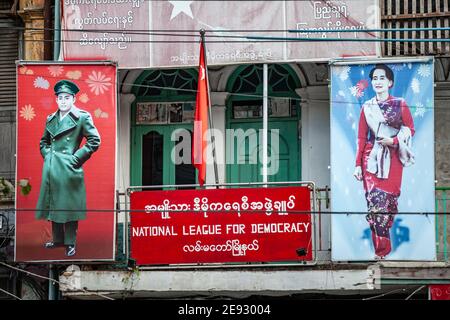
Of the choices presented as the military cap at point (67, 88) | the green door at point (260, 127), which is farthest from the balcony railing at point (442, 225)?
the military cap at point (67, 88)

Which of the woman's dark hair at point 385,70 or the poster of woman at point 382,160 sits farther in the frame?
the woman's dark hair at point 385,70

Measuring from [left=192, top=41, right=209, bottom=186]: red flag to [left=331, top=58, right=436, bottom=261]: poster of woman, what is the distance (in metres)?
1.81

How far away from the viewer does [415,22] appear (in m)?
16.6

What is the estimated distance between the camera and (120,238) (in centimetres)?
1686

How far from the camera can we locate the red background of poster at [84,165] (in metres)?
16.5

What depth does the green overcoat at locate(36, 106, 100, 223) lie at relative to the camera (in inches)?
652

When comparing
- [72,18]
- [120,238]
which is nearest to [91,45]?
[72,18]

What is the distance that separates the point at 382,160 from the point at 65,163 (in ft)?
14.8

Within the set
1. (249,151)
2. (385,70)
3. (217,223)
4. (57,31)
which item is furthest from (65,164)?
(385,70)

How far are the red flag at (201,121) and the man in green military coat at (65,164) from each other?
1433 mm

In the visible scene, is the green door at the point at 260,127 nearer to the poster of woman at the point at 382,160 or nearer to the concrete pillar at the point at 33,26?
the poster of woman at the point at 382,160

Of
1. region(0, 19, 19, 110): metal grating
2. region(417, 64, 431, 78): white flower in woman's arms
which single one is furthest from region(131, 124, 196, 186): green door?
region(417, 64, 431, 78): white flower in woman's arms
